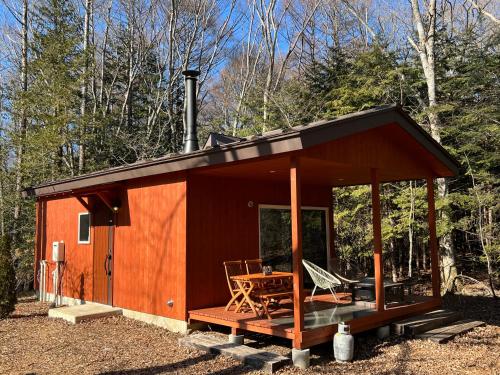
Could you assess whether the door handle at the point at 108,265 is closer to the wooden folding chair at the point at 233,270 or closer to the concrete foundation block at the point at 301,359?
the wooden folding chair at the point at 233,270

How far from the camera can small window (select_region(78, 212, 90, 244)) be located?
8.94 m

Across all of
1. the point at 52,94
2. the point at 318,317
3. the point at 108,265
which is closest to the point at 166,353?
the point at 318,317

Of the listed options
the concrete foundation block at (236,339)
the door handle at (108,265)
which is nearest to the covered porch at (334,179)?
the concrete foundation block at (236,339)

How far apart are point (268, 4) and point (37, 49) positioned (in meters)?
9.47

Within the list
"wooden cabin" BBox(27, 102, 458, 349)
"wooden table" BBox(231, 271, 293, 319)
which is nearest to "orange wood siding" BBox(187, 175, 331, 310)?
"wooden cabin" BBox(27, 102, 458, 349)

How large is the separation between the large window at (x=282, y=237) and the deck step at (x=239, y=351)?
2.20 meters

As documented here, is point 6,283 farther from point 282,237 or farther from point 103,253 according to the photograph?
point 282,237

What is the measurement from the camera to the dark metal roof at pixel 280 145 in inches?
191

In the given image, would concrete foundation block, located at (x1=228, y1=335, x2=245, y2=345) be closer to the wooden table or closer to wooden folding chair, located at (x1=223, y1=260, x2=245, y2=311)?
the wooden table

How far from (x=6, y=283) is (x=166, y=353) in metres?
4.12

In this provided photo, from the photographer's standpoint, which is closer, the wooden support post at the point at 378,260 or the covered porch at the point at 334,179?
the covered porch at the point at 334,179

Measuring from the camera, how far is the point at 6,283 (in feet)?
25.5

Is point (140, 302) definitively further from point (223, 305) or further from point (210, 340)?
point (210, 340)

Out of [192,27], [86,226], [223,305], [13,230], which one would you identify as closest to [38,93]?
[13,230]
